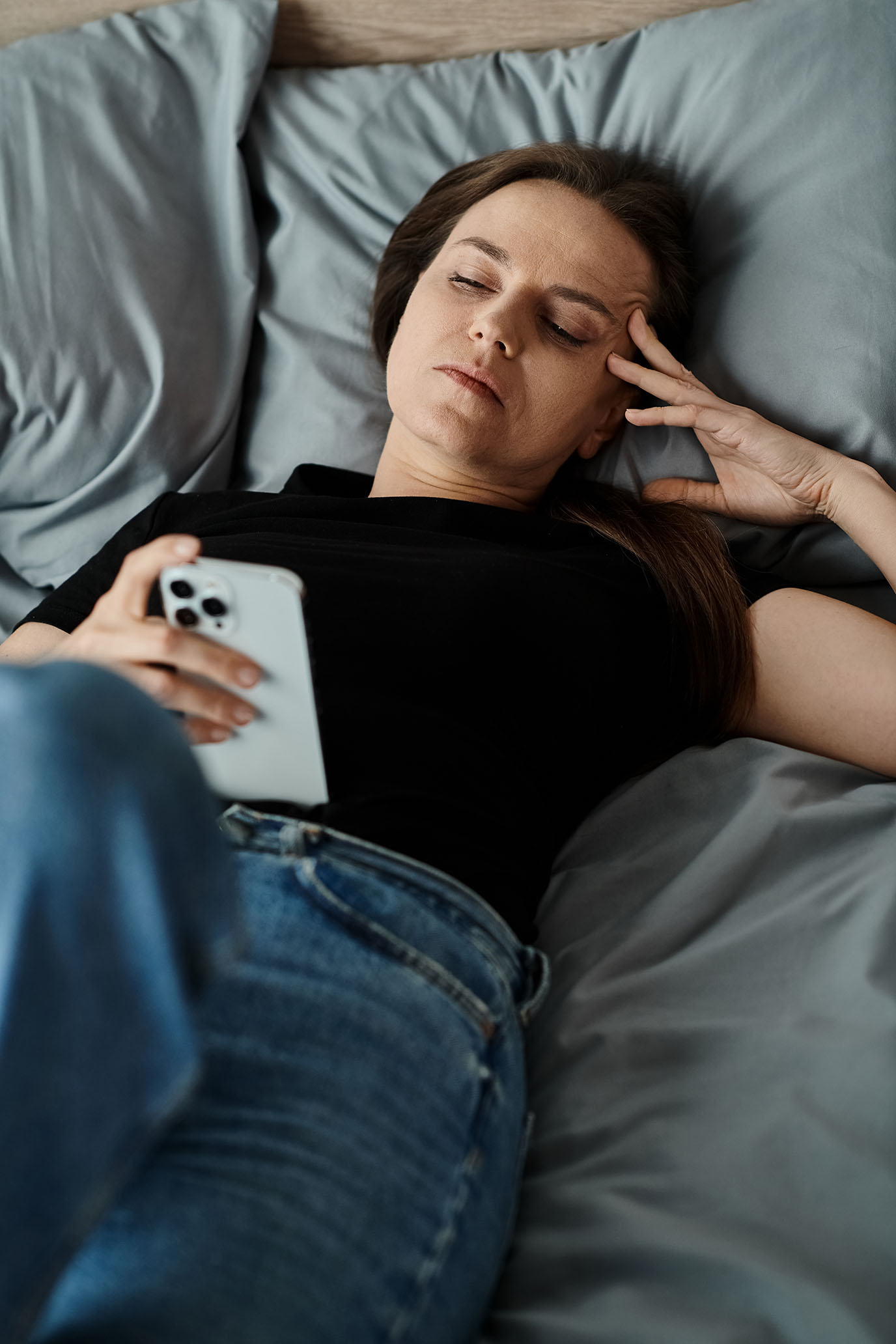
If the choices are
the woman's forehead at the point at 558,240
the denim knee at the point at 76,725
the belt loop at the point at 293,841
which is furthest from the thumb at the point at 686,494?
the denim knee at the point at 76,725

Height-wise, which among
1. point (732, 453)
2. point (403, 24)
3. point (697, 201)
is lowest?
point (732, 453)

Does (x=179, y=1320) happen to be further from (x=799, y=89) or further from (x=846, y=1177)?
(x=799, y=89)

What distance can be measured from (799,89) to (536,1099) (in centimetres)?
119

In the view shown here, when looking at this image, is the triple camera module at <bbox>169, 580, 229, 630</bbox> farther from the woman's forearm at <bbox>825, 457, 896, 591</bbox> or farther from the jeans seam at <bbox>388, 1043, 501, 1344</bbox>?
the woman's forearm at <bbox>825, 457, 896, 591</bbox>

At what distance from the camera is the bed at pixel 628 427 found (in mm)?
746

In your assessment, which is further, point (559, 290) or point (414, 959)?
point (559, 290)

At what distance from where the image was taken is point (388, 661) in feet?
3.06

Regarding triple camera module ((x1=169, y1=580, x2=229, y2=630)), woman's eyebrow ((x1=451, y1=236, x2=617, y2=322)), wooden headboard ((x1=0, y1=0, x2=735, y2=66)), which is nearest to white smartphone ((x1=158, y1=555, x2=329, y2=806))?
triple camera module ((x1=169, y1=580, x2=229, y2=630))

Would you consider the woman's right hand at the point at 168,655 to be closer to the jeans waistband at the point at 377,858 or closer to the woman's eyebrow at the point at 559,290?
the jeans waistband at the point at 377,858

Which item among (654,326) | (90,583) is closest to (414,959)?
(90,583)

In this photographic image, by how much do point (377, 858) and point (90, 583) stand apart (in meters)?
0.57

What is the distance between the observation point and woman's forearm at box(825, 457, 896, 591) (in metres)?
1.11

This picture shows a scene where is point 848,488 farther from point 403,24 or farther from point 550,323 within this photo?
point 403,24

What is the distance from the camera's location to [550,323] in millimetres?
1211
